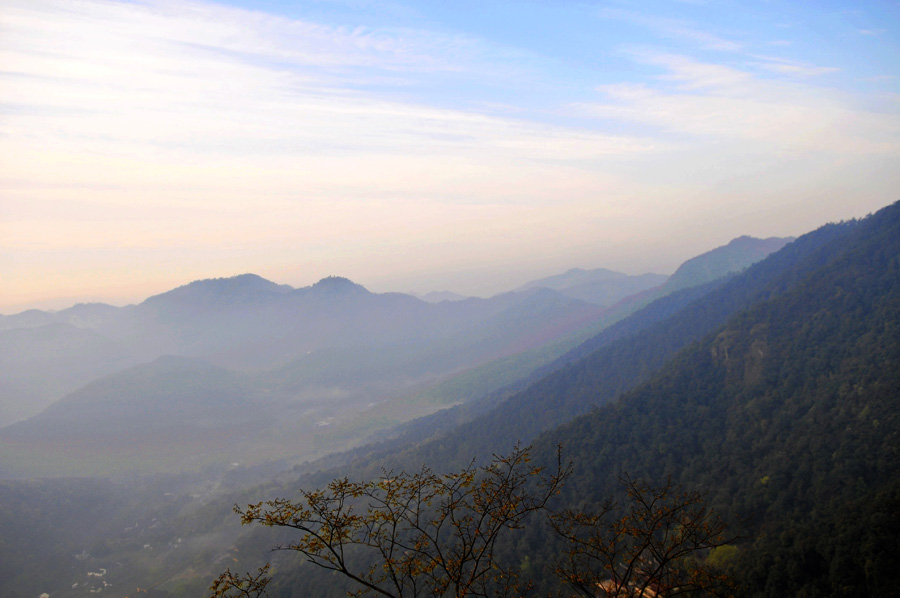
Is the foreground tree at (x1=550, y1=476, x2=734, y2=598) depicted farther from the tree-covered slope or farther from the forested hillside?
the forested hillside

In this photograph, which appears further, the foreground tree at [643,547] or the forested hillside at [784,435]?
the forested hillside at [784,435]

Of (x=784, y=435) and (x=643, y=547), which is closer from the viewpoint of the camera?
(x=643, y=547)

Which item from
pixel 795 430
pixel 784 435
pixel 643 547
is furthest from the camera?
pixel 784 435

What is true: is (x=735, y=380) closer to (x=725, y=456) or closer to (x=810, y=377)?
(x=810, y=377)

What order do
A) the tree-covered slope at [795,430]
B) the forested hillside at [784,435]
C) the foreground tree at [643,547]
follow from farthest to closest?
1. the forested hillside at [784,435]
2. the tree-covered slope at [795,430]
3. the foreground tree at [643,547]

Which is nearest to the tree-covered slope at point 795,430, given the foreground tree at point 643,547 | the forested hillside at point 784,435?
the forested hillside at point 784,435

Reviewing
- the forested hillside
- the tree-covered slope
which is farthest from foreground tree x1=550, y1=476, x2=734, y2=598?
the forested hillside

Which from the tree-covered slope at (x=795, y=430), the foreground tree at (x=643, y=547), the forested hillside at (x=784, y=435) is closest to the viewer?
the foreground tree at (x=643, y=547)

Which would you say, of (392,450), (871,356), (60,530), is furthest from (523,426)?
(60,530)

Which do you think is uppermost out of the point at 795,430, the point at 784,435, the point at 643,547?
the point at 643,547

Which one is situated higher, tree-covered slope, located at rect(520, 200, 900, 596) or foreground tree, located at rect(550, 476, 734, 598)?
foreground tree, located at rect(550, 476, 734, 598)

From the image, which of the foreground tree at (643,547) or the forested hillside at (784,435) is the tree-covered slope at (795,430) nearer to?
the forested hillside at (784,435)

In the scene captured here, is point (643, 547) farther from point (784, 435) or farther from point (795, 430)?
point (784, 435)

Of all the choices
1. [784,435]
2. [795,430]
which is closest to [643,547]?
[795,430]
